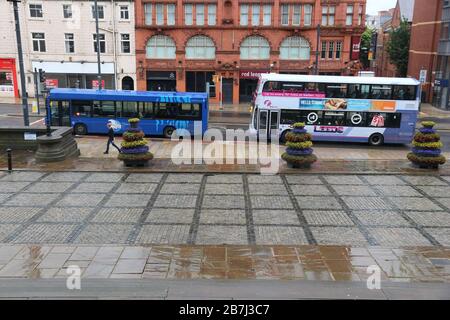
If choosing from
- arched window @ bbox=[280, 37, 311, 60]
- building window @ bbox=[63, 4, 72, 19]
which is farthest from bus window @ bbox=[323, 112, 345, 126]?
building window @ bbox=[63, 4, 72, 19]

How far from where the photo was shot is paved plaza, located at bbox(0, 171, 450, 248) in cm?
1110

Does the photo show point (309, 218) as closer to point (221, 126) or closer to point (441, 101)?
point (221, 126)

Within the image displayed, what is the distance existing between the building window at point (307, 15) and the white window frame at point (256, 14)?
175 inches

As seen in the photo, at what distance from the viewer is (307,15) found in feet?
144

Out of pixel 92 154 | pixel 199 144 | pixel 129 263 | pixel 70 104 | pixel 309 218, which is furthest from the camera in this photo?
pixel 70 104

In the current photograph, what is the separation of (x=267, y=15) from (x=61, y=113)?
25.0 metres

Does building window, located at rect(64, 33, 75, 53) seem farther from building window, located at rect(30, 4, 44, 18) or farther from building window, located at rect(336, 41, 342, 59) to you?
building window, located at rect(336, 41, 342, 59)

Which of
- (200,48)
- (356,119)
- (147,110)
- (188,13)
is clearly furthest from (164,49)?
(356,119)

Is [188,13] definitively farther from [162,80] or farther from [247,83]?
[247,83]

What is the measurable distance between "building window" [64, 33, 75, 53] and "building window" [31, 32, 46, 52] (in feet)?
7.52

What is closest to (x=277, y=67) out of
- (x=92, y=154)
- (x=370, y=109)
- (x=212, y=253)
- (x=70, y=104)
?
(x=370, y=109)

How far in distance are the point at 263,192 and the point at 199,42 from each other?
32696mm

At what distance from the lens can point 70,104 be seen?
2664 cm
